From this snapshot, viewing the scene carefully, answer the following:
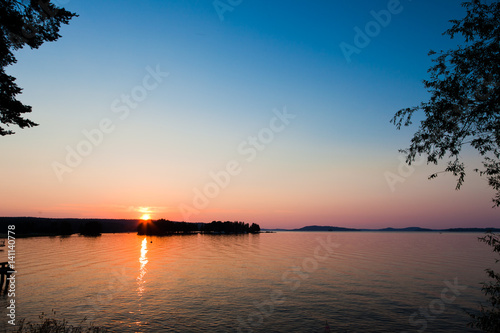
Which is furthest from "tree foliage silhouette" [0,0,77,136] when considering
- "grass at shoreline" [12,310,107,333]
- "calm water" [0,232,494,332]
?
"calm water" [0,232,494,332]

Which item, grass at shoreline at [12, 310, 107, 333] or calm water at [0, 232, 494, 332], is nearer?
grass at shoreline at [12, 310, 107, 333]

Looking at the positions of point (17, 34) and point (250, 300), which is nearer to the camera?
point (17, 34)

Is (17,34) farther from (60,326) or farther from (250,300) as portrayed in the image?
(250,300)

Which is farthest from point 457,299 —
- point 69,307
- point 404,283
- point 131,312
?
point 69,307

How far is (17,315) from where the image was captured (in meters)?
32.9

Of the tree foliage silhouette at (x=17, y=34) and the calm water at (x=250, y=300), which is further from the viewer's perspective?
→ the calm water at (x=250, y=300)

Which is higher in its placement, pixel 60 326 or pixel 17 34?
pixel 17 34

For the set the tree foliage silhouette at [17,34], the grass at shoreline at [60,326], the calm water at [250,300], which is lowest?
the calm water at [250,300]

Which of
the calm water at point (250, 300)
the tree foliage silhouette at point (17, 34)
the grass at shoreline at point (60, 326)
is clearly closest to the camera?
the tree foliage silhouette at point (17, 34)

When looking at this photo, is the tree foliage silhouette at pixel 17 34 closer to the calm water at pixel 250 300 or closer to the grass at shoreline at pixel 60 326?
the grass at shoreline at pixel 60 326

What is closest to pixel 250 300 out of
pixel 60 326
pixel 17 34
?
pixel 60 326

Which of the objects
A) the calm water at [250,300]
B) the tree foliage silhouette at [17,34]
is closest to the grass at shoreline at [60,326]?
the calm water at [250,300]

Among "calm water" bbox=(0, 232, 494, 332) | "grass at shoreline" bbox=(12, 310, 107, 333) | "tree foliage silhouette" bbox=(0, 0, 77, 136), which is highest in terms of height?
"tree foliage silhouette" bbox=(0, 0, 77, 136)

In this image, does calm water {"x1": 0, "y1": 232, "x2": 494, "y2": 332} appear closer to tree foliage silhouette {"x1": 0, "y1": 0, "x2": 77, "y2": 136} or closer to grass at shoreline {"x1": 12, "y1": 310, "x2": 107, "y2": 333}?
grass at shoreline {"x1": 12, "y1": 310, "x2": 107, "y2": 333}
